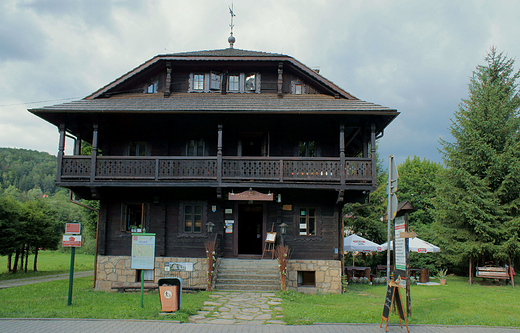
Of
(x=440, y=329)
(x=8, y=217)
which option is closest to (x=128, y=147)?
(x=8, y=217)

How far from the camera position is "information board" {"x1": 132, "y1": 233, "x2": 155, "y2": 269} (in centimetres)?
1084

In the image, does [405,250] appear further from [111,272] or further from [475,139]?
[475,139]

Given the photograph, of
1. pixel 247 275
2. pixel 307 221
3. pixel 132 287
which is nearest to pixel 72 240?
pixel 132 287

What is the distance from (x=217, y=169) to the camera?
14828mm

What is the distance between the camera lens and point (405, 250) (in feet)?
29.5

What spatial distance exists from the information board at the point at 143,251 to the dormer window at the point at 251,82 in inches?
352

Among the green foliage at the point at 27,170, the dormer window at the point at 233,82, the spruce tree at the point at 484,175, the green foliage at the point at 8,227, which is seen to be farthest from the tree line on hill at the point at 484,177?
the green foliage at the point at 27,170

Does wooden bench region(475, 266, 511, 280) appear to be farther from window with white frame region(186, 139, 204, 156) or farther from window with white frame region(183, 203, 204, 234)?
window with white frame region(186, 139, 204, 156)

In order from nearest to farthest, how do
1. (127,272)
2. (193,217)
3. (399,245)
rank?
(399,245), (127,272), (193,217)

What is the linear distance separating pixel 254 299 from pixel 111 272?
6.96 m

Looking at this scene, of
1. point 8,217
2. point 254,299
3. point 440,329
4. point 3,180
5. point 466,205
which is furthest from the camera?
point 3,180

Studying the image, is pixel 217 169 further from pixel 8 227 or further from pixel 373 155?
pixel 8 227

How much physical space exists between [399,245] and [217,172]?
7563 millimetres

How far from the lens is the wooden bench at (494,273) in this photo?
19047 mm
